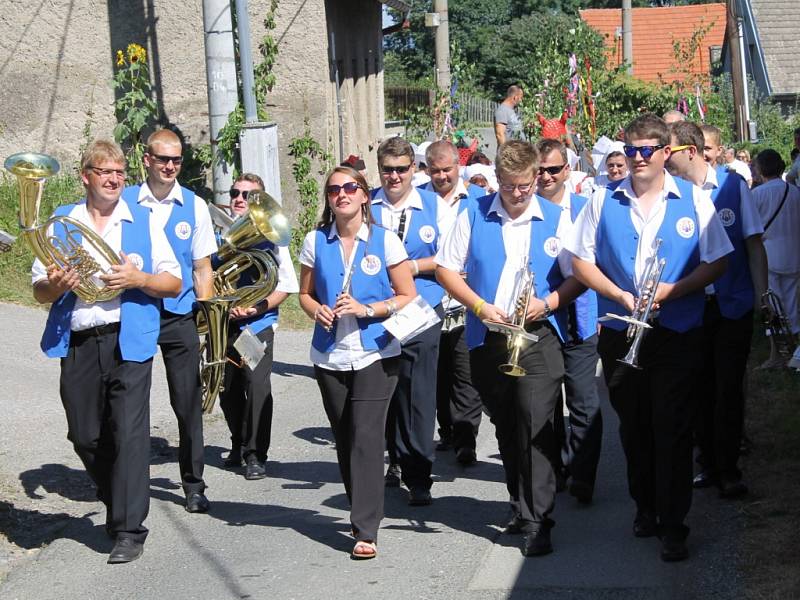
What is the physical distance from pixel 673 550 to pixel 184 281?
9.58ft

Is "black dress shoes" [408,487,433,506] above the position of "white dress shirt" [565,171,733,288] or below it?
below

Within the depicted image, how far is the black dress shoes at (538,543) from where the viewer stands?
237 inches

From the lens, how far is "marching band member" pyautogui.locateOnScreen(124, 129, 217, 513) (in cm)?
691

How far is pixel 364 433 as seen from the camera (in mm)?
6121

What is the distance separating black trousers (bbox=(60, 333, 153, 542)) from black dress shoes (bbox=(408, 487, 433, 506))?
1553mm

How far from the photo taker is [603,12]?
5231 centimetres

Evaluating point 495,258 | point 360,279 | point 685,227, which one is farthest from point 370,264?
point 685,227

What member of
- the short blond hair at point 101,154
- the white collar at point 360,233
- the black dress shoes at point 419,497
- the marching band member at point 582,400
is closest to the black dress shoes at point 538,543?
the marching band member at point 582,400

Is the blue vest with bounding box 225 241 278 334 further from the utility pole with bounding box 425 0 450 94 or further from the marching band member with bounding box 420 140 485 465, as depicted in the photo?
the utility pole with bounding box 425 0 450 94

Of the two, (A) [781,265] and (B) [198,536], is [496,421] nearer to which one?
(B) [198,536]

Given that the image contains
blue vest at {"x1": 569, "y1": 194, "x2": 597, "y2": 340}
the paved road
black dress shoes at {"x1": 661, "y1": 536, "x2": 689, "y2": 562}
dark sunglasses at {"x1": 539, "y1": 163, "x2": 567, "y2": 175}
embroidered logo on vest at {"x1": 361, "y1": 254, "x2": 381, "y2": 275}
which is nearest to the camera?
the paved road

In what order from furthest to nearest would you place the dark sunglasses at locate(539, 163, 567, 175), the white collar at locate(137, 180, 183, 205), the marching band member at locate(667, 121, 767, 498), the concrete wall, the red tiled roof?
the red tiled roof
the concrete wall
the dark sunglasses at locate(539, 163, 567, 175)
the white collar at locate(137, 180, 183, 205)
the marching band member at locate(667, 121, 767, 498)

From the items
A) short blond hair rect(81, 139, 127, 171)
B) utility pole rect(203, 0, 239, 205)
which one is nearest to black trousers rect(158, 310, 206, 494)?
short blond hair rect(81, 139, 127, 171)

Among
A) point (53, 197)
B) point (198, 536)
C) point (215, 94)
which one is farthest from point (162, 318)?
point (53, 197)
